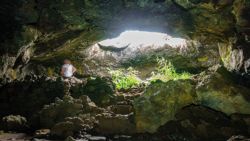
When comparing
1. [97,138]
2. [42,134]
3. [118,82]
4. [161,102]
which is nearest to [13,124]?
[42,134]

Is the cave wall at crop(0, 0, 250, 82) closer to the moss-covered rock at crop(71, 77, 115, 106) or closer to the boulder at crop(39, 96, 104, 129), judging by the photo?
the moss-covered rock at crop(71, 77, 115, 106)

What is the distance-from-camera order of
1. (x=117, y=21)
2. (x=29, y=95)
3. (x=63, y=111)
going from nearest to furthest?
(x=63, y=111)
(x=29, y=95)
(x=117, y=21)

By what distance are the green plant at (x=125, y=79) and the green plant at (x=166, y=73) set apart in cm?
78

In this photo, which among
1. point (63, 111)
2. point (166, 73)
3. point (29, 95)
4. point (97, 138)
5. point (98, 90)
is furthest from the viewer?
point (166, 73)

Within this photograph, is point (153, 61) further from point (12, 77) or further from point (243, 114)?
point (243, 114)

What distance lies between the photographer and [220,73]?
664cm

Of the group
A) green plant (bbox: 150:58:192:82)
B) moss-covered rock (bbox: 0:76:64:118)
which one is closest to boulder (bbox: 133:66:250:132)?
moss-covered rock (bbox: 0:76:64:118)

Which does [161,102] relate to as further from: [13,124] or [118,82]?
[118,82]

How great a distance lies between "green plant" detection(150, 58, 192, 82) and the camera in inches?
436

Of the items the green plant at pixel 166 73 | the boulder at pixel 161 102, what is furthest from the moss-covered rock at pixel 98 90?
the green plant at pixel 166 73

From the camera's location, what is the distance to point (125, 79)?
11.0 metres

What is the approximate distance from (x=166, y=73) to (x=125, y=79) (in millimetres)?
1635

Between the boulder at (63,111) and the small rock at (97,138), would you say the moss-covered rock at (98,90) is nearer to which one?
the boulder at (63,111)

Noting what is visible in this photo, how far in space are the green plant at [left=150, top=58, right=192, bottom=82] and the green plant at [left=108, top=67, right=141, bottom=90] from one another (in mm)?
782
